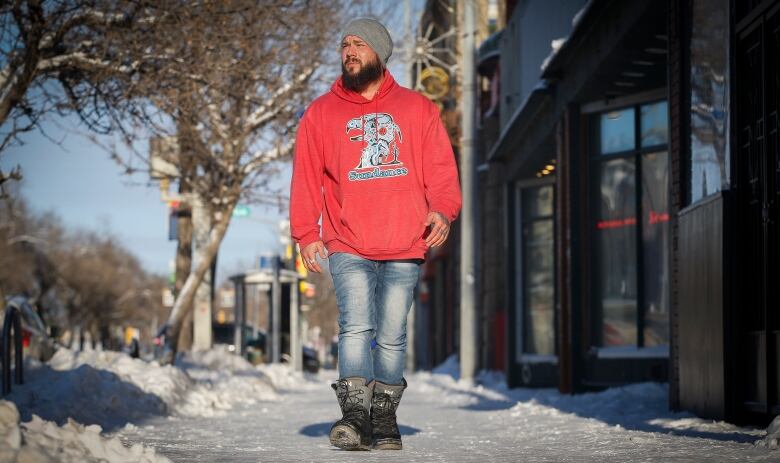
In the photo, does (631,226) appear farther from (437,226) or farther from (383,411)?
(437,226)

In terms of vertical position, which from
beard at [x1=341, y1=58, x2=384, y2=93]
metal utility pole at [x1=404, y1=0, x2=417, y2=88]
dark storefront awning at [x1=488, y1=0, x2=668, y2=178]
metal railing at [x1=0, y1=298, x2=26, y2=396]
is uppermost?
metal utility pole at [x1=404, y1=0, x2=417, y2=88]

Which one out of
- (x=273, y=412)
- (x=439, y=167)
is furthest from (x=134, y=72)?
(x=439, y=167)

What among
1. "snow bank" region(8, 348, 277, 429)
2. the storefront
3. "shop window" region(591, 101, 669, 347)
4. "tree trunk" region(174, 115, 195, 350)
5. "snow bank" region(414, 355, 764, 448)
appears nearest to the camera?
"snow bank" region(414, 355, 764, 448)

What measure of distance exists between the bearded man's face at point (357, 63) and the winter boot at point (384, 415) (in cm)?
141

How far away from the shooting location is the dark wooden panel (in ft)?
29.6

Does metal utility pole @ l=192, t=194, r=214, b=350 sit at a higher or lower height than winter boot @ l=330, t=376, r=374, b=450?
higher

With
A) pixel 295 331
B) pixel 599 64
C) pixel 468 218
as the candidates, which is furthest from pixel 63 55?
pixel 295 331

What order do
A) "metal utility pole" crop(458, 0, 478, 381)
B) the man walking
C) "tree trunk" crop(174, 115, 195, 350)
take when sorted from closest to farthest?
1. the man walking
2. "metal utility pole" crop(458, 0, 478, 381)
3. "tree trunk" crop(174, 115, 195, 350)

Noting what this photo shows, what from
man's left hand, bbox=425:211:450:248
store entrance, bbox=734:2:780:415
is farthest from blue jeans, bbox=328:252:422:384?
store entrance, bbox=734:2:780:415

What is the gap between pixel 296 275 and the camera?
31453 mm

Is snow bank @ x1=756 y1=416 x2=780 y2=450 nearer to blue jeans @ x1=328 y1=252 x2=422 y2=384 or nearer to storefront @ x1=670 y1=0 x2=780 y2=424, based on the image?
storefront @ x1=670 y1=0 x2=780 y2=424

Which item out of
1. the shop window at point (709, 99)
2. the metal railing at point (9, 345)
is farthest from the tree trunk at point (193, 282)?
the shop window at point (709, 99)

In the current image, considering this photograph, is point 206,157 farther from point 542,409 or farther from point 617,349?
point 542,409

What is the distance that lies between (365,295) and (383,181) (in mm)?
529
